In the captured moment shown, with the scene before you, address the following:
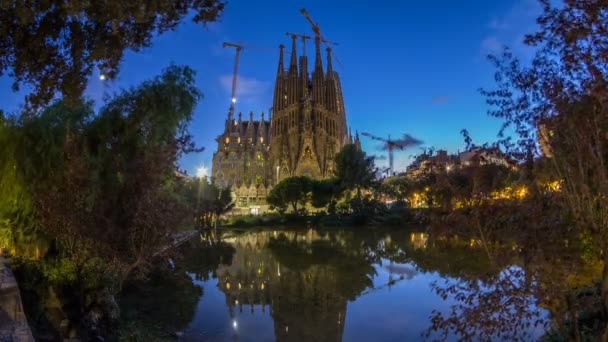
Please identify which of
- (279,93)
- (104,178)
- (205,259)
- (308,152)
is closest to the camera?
(104,178)

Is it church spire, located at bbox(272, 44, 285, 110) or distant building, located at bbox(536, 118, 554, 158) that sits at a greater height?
church spire, located at bbox(272, 44, 285, 110)

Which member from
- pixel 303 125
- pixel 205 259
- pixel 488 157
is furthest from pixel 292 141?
pixel 488 157

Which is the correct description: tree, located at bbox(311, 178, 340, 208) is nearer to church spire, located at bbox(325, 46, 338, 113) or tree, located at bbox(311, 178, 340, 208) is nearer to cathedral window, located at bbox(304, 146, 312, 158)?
cathedral window, located at bbox(304, 146, 312, 158)

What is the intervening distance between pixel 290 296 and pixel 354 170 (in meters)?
39.1

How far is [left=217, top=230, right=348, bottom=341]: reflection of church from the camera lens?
30.0 feet

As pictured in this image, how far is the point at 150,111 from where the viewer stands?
912 centimetres

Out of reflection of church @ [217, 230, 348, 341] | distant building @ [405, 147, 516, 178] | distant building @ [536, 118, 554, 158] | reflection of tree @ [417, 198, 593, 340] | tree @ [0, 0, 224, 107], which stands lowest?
reflection of church @ [217, 230, 348, 341]

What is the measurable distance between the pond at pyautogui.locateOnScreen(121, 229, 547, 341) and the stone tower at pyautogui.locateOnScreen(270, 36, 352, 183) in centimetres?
6127

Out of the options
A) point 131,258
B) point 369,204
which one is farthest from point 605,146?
point 369,204

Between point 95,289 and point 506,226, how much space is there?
8.71 m

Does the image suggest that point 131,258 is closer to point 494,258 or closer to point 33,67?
point 33,67

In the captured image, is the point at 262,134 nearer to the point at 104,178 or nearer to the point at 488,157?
the point at 104,178

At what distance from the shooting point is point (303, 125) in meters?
86.6

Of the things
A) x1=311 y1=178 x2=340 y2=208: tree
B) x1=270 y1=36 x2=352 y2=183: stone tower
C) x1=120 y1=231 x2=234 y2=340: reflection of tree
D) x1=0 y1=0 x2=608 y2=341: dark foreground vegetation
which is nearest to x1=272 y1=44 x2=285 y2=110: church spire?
x1=270 y1=36 x2=352 y2=183: stone tower
